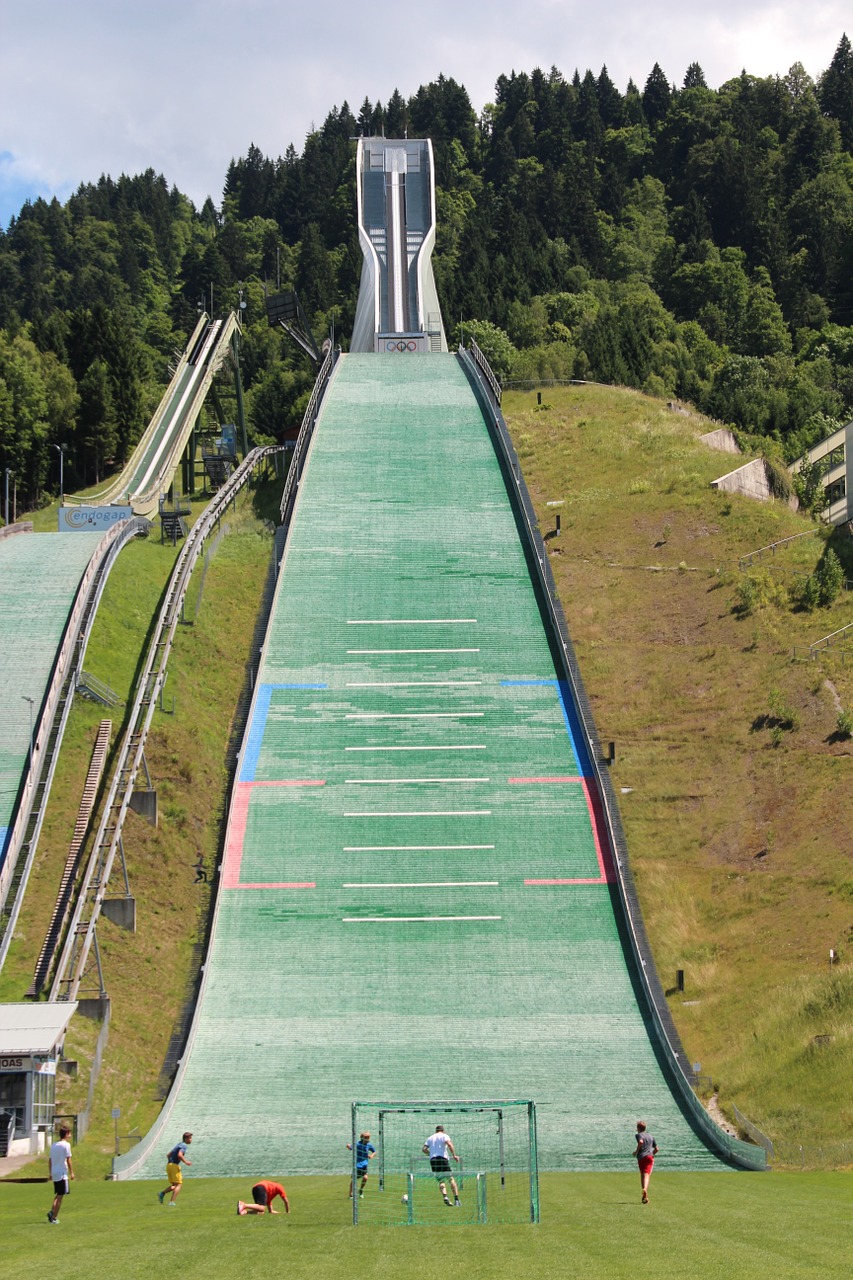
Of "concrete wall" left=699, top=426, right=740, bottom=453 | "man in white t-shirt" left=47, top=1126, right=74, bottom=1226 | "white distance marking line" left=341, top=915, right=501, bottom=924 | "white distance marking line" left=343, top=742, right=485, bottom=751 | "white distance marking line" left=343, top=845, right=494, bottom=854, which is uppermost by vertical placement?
"concrete wall" left=699, top=426, right=740, bottom=453

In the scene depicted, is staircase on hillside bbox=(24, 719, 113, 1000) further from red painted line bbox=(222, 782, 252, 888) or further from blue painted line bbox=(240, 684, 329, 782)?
blue painted line bbox=(240, 684, 329, 782)

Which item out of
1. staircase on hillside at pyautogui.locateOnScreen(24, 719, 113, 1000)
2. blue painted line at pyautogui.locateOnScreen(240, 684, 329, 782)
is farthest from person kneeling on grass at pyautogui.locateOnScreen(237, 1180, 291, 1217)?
blue painted line at pyautogui.locateOnScreen(240, 684, 329, 782)

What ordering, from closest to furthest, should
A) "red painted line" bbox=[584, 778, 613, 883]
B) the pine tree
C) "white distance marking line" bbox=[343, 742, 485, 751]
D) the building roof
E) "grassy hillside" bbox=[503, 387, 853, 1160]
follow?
the building roof, "grassy hillside" bbox=[503, 387, 853, 1160], "red painted line" bbox=[584, 778, 613, 883], "white distance marking line" bbox=[343, 742, 485, 751], the pine tree

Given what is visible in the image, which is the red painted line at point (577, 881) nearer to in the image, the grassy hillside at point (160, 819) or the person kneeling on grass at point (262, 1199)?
the grassy hillside at point (160, 819)

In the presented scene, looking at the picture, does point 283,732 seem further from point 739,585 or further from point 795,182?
point 795,182

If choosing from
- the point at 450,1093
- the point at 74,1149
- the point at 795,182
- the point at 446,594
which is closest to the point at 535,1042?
the point at 450,1093

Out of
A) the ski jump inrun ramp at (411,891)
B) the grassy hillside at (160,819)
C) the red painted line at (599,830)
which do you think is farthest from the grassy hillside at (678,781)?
the ski jump inrun ramp at (411,891)
